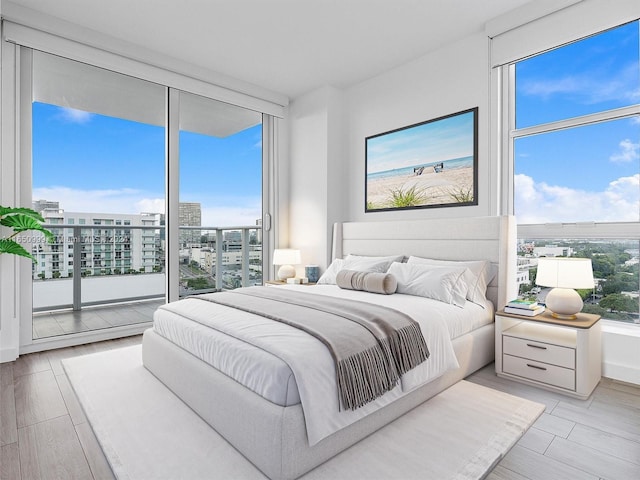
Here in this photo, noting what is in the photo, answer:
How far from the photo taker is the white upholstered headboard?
118 inches

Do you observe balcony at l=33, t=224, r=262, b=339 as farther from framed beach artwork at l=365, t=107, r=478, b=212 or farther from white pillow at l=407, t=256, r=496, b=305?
white pillow at l=407, t=256, r=496, b=305

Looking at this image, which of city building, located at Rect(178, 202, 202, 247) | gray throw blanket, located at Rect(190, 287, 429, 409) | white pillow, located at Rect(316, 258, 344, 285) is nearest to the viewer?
gray throw blanket, located at Rect(190, 287, 429, 409)

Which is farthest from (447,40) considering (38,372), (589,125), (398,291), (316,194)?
(38,372)

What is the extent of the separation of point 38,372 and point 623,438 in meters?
3.76

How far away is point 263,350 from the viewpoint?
5.65 feet

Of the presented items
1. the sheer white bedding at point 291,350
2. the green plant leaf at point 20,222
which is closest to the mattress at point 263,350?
the sheer white bedding at point 291,350

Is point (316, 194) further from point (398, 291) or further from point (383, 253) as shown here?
point (398, 291)

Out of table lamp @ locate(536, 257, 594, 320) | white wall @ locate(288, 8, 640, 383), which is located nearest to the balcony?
white wall @ locate(288, 8, 640, 383)

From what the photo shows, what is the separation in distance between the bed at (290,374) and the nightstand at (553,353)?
0.18 m

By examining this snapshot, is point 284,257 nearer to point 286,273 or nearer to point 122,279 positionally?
point 286,273

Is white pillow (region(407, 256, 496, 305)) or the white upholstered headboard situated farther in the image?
the white upholstered headboard

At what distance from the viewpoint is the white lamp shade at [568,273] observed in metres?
2.45

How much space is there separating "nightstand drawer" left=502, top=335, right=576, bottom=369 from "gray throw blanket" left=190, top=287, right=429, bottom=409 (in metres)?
0.94

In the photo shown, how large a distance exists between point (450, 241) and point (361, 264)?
0.85m
